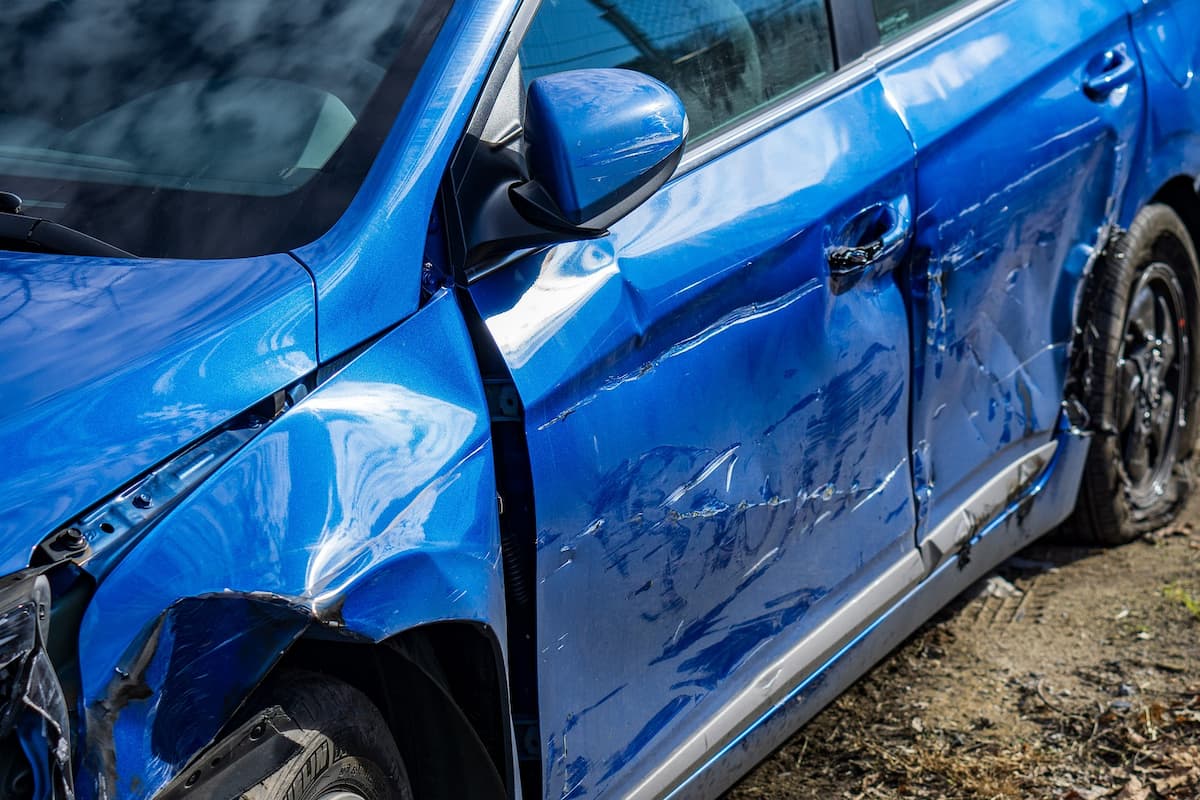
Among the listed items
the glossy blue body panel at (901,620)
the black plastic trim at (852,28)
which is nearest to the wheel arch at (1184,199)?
the glossy blue body panel at (901,620)

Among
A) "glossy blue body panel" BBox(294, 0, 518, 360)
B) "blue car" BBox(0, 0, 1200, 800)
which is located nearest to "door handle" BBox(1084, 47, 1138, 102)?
"blue car" BBox(0, 0, 1200, 800)

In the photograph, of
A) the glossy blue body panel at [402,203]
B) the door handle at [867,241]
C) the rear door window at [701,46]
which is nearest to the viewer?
the glossy blue body panel at [402,203]

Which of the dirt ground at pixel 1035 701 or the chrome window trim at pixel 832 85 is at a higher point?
the chrome window trim at pixel 832 85

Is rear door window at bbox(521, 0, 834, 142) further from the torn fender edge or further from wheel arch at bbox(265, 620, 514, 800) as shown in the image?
the torn fender edge

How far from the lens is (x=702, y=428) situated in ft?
7.39

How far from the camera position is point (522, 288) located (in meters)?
2.04

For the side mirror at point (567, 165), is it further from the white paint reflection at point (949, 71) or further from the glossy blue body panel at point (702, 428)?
the white paint reflection at point (949, 71)

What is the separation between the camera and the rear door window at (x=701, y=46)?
228 cm

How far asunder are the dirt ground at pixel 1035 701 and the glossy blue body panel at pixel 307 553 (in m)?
1.39

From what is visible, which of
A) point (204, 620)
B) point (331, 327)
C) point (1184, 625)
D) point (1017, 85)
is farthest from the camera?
point (1184, 625)

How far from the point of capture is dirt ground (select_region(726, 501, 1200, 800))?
117 inches

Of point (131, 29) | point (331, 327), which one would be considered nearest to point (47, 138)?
point (131, 29)

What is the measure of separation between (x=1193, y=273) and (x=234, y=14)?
2754mm

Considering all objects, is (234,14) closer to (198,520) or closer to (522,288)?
(522,288)
